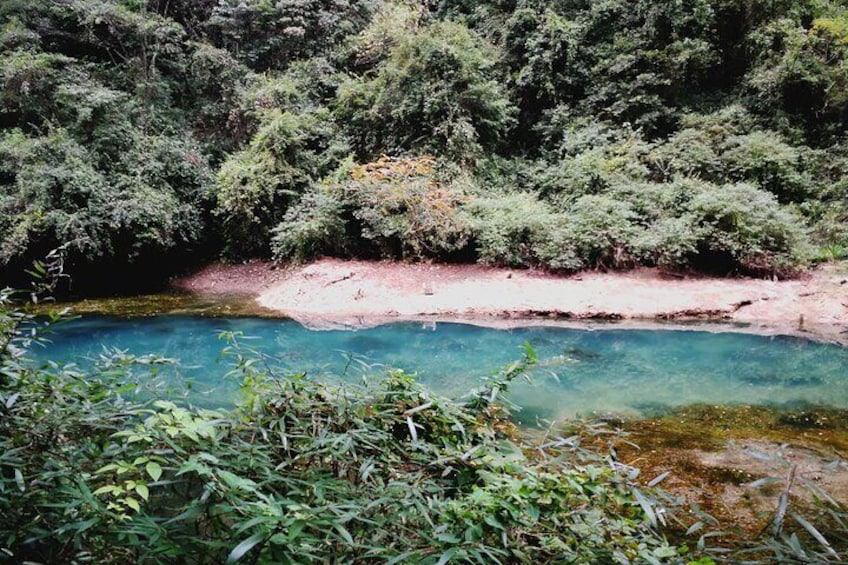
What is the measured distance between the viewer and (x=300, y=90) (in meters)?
14.0

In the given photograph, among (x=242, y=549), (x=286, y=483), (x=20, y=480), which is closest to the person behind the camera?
(x=242, y=549)

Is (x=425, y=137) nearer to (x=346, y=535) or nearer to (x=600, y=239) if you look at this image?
(x=600, y=239)

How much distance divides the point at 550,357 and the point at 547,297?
286 centimetres

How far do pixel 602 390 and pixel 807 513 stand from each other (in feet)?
9.13

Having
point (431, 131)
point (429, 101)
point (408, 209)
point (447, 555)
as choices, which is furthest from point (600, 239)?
point (447, 555)

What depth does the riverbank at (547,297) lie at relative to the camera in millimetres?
8398

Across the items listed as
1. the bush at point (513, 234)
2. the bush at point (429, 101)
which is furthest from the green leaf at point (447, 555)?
the bush at point (429, 101)

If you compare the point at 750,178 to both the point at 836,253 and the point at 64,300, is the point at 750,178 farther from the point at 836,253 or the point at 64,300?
the point at 64,300

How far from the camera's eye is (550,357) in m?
6.76

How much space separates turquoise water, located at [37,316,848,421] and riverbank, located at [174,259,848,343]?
0.61 meters

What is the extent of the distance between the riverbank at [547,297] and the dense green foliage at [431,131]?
511mm

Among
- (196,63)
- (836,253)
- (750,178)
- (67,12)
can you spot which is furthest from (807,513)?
(67,12)

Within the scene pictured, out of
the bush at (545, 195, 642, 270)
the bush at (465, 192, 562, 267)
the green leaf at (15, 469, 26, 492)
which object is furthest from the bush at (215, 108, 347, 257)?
the green leaf at (15, 469, 26, 492)

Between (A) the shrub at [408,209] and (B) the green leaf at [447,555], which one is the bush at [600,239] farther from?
(B) the green leaf at [447,555]
